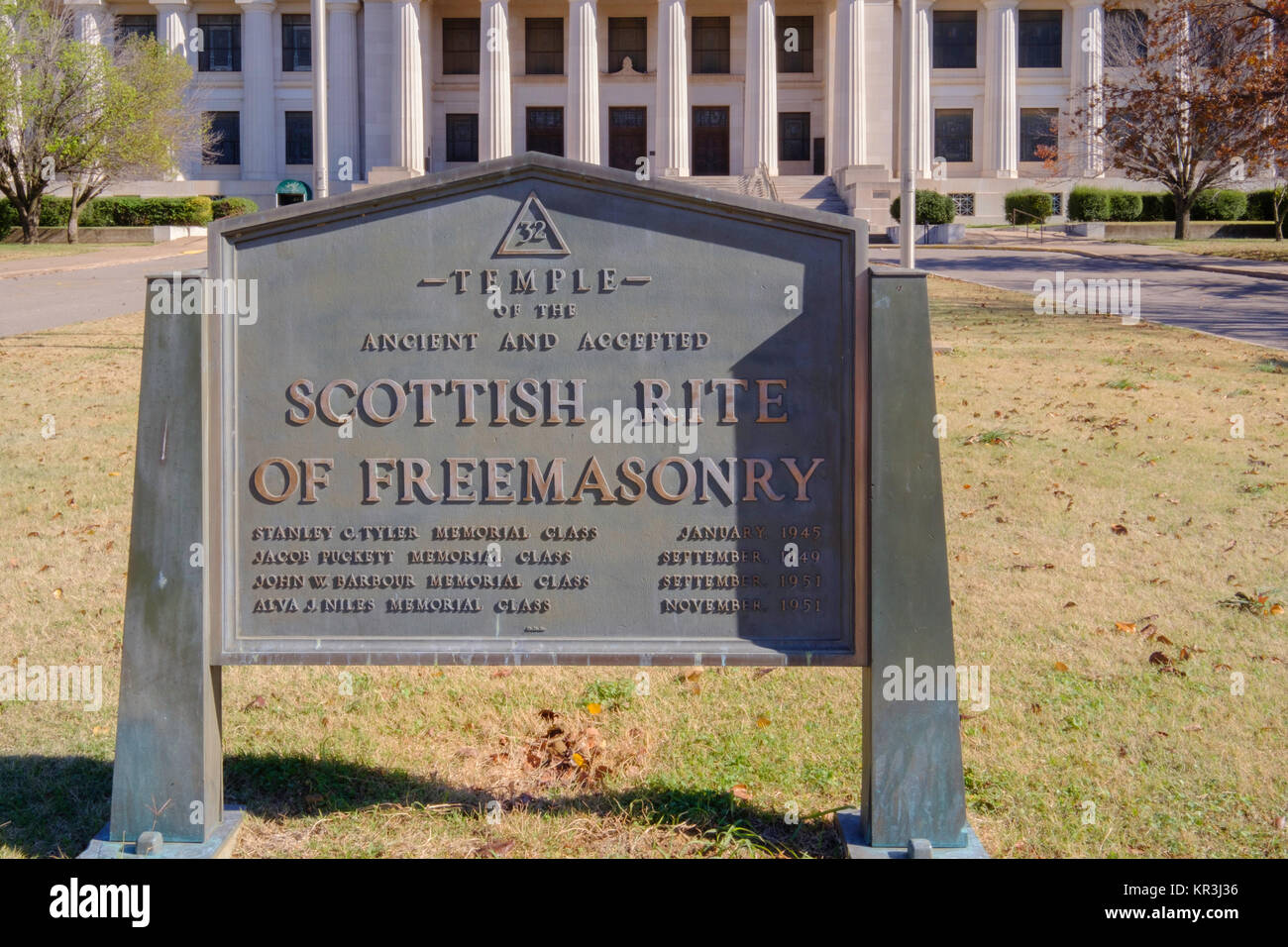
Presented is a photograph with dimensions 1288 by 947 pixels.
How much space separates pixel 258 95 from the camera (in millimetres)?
63406

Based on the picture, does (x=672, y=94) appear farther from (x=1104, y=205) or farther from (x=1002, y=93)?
(x=1104, y=205)

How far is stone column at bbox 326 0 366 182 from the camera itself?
58781 millimetres

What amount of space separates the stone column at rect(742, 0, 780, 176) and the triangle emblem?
173ft

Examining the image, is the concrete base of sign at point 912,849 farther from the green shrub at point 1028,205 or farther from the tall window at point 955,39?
the tall window at point 955,39

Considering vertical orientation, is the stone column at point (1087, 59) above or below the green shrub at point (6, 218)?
above

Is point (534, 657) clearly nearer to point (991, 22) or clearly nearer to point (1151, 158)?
point (1151, 158)

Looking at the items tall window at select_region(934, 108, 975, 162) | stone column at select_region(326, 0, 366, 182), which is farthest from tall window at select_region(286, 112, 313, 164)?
tall window at select_region(934, 108, 975, 162)

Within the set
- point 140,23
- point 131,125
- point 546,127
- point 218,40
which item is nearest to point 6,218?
point 131,125

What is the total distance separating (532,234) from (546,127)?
61946 millimetres

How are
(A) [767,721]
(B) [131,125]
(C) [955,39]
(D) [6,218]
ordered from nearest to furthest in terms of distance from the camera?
(A) [767,721] → (B) [131,125] → (D) [6,218] → (C) [955,39]

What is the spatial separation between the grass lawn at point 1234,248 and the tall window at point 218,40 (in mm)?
44502

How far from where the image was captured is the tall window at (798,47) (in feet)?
206

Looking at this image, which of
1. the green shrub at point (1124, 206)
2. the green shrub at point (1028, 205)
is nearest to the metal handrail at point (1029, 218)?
the green shrub at point (1028, 205)

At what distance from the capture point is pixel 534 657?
3986mm
